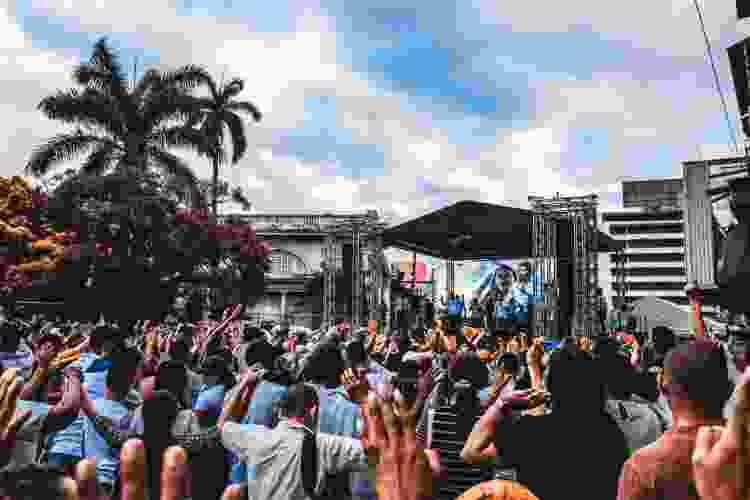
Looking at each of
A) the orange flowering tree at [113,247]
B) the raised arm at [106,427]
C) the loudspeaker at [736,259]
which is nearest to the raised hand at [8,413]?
the raised arm at [106,427]

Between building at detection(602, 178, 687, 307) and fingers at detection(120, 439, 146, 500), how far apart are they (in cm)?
9362

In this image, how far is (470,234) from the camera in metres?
21.0

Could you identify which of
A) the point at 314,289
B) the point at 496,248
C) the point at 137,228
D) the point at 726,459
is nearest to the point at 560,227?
the point at 496,248

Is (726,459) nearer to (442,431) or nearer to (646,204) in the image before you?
(442,431)

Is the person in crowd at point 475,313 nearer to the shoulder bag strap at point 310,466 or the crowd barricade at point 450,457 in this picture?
the crowd barricade at point 450,457

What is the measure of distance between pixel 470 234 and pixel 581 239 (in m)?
4.14

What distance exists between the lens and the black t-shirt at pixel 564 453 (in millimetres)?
2445

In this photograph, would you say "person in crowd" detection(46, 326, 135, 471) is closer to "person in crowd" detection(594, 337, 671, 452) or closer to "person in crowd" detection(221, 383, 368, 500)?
"person in crowd" detection(221, 383, 368, 500)

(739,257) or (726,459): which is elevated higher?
(739,257)

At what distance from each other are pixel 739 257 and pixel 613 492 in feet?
21.4

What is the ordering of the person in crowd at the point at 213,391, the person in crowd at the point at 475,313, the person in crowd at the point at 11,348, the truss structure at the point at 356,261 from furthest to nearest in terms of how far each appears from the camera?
1. the truss structure at the point at 356,261
2. the person in crowd at the point at 475,313
3. the person in crowd at the point at 11,348
4. the person in crowd at the point at 213,391

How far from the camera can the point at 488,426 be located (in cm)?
254

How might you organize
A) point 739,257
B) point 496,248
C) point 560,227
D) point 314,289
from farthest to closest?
point 314,289, point 496,248, point 560,227, point 739,257

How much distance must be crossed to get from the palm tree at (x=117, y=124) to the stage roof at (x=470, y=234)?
23.0ft
